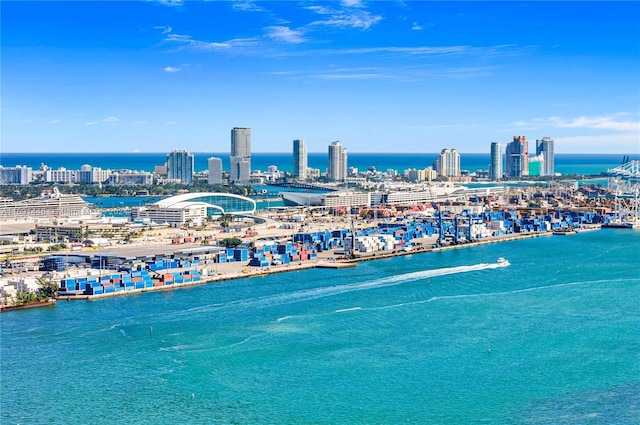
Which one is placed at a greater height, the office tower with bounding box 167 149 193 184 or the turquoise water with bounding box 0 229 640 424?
the office tower with bounding box 167 149 193 184

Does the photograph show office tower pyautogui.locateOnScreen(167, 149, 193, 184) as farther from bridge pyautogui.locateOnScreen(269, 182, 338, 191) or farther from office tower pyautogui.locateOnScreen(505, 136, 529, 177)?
office tower pyautogui.locateOnScreen(505, 136, 529, 177)

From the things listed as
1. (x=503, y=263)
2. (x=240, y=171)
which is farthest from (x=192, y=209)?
(x=240, y=171)

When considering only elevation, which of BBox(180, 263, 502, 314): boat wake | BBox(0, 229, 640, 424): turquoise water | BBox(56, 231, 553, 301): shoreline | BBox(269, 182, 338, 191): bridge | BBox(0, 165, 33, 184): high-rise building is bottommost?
BBox(0, 229, 640, 424): turquoise water

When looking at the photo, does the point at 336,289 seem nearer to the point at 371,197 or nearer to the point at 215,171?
the point at 371,197

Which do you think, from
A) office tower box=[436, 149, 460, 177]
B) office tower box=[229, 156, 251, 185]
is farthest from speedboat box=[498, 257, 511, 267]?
office tower box=[436, 149, 460, 177]

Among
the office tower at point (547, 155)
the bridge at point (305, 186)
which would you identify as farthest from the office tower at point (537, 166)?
the bridge at point (305, 186)

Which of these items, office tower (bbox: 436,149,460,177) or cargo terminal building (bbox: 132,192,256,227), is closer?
cargo terminal building (bbox: 132,192,256,227)

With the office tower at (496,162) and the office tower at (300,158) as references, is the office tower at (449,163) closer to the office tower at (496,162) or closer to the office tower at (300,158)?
the office tower at (496,162)
